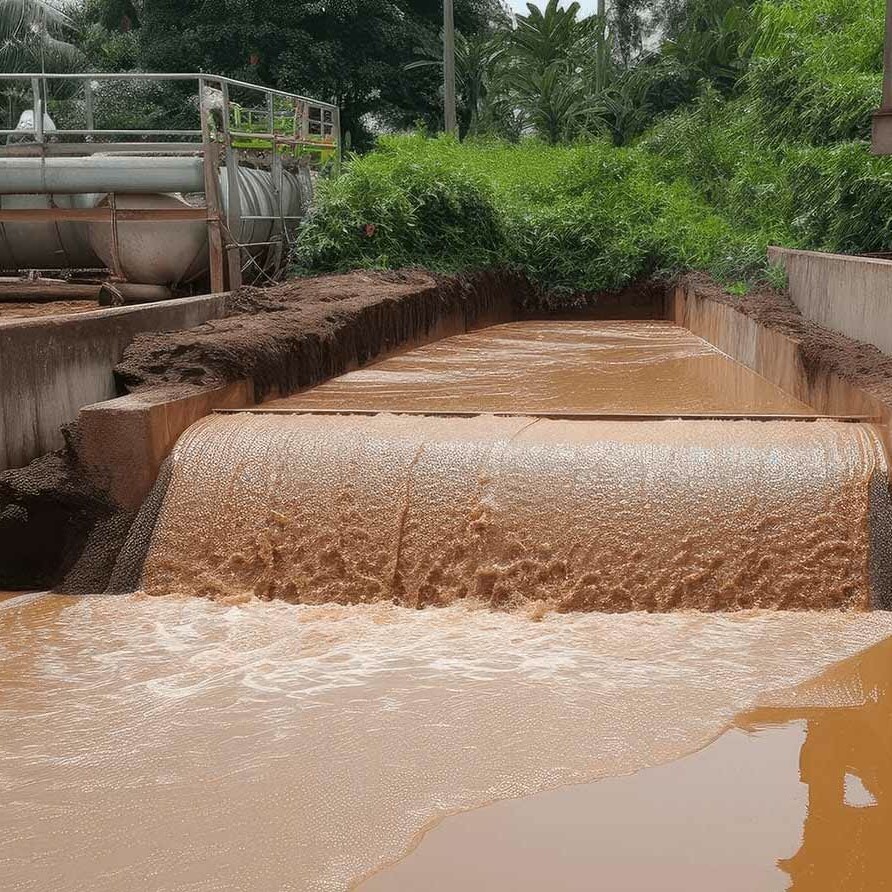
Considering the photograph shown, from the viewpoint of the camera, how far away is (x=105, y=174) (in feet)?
43.4

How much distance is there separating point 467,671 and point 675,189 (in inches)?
691

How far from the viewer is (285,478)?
25.0 ft

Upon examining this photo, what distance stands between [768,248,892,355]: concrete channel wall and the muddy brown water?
5.43ft

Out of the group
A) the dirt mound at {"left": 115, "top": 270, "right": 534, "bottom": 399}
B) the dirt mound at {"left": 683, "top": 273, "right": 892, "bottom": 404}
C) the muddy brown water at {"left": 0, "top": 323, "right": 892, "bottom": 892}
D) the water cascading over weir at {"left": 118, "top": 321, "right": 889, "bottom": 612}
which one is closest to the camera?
the muddy brown water at {"left": 0, "top": 323, "right": 892, "bottom": 892}

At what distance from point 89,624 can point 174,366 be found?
Answer: 2.52 meters

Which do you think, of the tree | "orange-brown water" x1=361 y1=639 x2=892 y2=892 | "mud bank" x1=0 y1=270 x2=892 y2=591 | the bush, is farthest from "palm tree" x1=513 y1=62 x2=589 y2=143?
"orange-brown water" x1=361 y1=639 x2=892 y2=892

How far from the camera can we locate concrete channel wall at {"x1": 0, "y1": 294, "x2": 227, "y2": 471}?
766 centimetres

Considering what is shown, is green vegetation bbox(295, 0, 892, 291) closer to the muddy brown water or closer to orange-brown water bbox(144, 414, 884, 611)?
orange-brown water bbox(144, 414, 884, 611)

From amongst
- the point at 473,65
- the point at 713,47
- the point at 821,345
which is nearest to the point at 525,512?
the point at 821,345

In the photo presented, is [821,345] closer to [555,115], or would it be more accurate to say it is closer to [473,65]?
[555,115]

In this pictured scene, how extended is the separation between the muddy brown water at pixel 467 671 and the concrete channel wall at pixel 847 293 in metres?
1.66

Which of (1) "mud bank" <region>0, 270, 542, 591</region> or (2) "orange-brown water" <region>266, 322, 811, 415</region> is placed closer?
(1) "mud bank" <region>0, 270, 542, 591</region>

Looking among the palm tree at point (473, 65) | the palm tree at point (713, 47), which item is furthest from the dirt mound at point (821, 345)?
the palm tree at point (473, 65)

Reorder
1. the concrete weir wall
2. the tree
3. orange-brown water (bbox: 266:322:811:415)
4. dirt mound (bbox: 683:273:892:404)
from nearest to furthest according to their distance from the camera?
dirt mound (bbox: 683:273:892:404) < the concrete weir wall < orange-brown water (bbox: 266:322:811:415) < the tree
